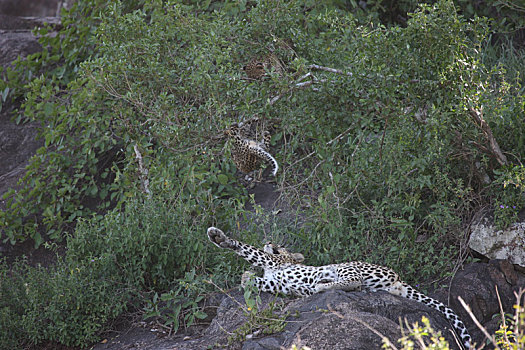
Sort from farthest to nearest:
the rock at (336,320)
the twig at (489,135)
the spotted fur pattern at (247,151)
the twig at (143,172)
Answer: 1. the twig at (143,172)
2. the spotted fur pattern at (247,151)
3. the twig at (489,135)
4. the rock at (336,320)

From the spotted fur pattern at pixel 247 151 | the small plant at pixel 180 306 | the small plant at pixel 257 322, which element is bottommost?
the small plant at pixel 180 306

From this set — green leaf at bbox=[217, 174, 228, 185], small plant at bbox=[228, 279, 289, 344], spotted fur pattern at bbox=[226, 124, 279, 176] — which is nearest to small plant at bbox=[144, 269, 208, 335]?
small plant at bbox=[228, 279, 289, 344]

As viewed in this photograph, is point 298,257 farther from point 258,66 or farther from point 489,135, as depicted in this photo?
point 258,66

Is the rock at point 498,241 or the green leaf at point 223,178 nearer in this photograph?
the rock at point 498,241

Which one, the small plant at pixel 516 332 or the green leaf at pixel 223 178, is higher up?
the small plant at pixel 516 332

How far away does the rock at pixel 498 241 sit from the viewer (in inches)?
216

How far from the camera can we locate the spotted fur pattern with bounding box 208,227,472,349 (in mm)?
4938

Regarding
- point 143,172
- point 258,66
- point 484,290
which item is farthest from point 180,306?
point 258,66

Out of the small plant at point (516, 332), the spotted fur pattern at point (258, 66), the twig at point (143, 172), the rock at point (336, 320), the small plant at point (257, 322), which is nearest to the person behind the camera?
the small plant at point (516, 332)

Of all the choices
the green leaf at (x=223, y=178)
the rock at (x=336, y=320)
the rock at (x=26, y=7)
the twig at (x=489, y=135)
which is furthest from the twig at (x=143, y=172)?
the rock at (x=26, y=7)

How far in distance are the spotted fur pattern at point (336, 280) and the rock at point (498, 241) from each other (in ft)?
2.92

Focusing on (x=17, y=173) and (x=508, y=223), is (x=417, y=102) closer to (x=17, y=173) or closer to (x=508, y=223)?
(x=508, y=223)

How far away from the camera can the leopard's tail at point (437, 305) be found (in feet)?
15.8

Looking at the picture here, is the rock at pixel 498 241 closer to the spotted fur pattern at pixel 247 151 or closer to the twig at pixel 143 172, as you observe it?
the spotted fur pattern at pixel 247 151
